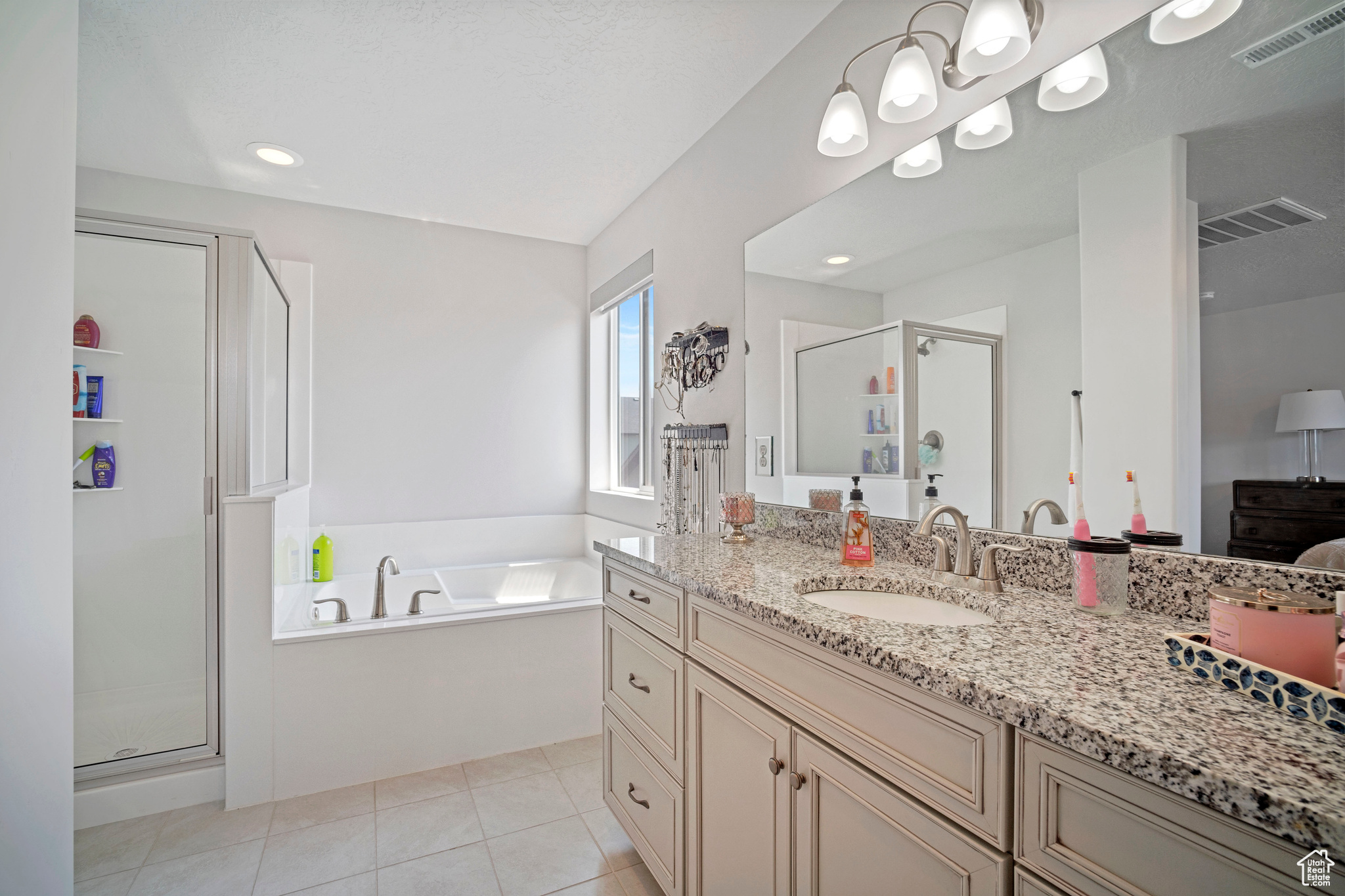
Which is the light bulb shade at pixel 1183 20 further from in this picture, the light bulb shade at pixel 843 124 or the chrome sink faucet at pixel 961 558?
the chrome sink faucet at pixel 961 558

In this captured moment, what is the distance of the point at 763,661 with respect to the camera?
3.74 ft

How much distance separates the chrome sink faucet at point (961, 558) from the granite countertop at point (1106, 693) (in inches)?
1.9

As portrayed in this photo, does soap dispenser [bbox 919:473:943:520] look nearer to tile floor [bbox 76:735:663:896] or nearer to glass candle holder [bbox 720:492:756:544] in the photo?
glass candle holder [bbox 720:492:756:544]

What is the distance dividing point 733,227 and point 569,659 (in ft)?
6.13

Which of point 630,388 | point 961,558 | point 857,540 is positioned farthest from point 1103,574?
point 630,388

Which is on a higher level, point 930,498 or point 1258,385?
point 1258,385

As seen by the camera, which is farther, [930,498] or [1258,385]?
[930,498]

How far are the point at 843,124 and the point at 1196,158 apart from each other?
2.56 feet

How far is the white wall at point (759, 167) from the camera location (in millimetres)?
1339

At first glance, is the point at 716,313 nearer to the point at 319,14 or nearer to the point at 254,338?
the point at 319,14

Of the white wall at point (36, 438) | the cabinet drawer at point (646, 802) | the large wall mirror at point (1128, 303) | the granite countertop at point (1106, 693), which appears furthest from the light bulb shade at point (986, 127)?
the white wall at point (36, 438)

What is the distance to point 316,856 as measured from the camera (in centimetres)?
183

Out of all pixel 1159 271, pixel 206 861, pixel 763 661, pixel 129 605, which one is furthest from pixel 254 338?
pixel 1159 271

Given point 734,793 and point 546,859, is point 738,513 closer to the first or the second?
point 734,793
